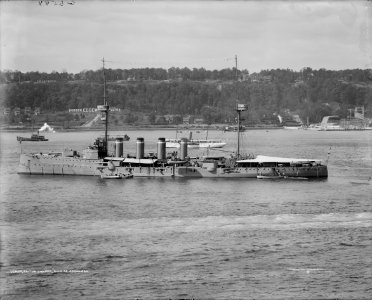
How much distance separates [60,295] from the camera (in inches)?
995

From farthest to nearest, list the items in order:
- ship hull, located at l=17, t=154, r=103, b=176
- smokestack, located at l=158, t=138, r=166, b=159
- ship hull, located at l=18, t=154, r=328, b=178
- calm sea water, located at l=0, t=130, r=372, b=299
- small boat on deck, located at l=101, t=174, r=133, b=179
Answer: ship hull, located at l=17, t=154, r=103, b=176 → smokestack, located at l=158, t=138, r=166, b=159 → ship hull, located at l=18, t=154, r=328, b=178 → small boat on deck, located at l=101, t=174, r=133, b=179 → calm sea water, located at l=0, t=130, r=372, b=299

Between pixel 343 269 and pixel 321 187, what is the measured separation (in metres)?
23.5

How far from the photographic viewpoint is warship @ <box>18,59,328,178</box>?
57.2 meters

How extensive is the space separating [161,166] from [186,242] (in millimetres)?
25971

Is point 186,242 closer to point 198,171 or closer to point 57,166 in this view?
point 198,171

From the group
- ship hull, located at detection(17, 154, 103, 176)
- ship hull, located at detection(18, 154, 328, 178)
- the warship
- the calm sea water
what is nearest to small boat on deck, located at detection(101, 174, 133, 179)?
the warship

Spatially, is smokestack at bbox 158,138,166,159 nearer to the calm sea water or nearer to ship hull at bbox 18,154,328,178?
ship hull at bbox 18,154,328,178

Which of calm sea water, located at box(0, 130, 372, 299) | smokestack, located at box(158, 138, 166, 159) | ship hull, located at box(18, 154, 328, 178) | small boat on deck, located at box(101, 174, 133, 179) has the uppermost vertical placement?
smokestack, located at box(158, 138, 166, 159)

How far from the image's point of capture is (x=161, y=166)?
58.1m

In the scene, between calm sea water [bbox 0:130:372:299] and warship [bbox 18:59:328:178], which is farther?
warship [bbox 18:59:328:178]

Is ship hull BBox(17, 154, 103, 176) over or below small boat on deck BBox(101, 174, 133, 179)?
over

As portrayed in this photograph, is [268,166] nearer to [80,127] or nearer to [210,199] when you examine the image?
[210,199]

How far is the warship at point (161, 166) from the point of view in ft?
188

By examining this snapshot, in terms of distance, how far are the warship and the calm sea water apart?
5992 mm
